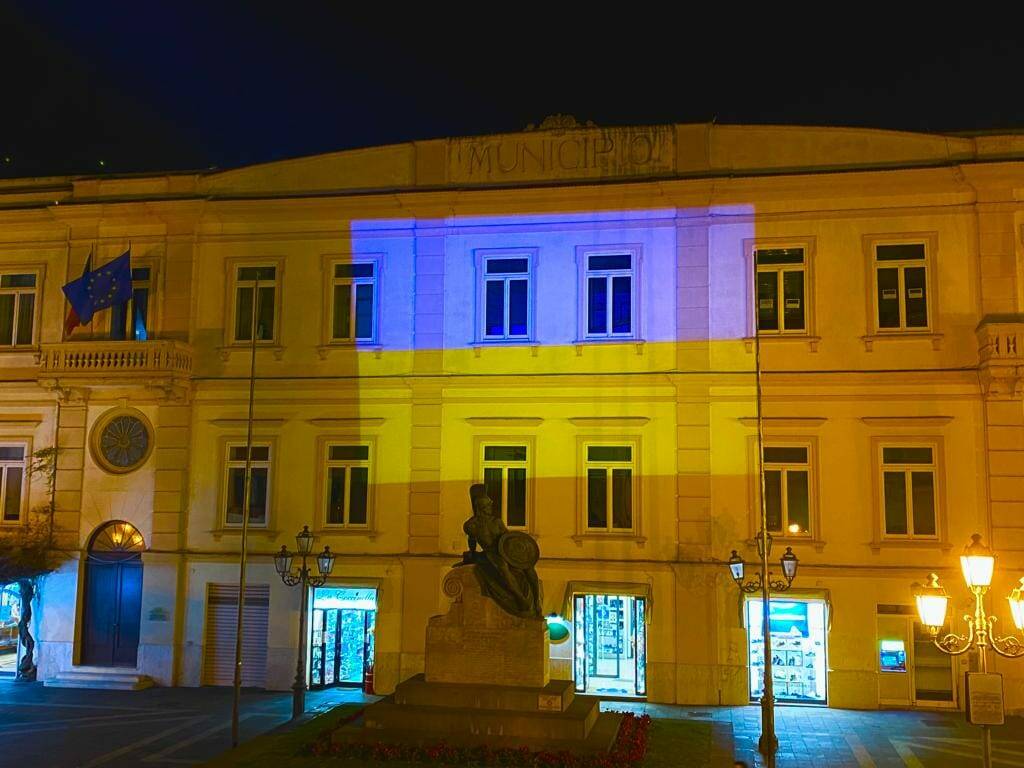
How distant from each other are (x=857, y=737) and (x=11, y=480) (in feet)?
71.7

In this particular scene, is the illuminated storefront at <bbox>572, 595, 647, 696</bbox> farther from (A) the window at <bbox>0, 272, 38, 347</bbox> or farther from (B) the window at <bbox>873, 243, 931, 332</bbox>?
(A) the window at <bbox>0, 272, 38, 347</bbox>

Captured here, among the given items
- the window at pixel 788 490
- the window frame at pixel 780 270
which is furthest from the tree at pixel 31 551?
the window frame at pixel 780 270

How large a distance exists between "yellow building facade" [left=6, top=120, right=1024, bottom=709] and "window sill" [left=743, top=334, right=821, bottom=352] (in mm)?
75

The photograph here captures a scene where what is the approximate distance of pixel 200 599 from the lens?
80.9 feet

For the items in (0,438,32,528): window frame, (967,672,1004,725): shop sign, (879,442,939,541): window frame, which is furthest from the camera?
(0,438,32,528): window frame

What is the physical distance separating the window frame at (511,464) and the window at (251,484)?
5567mm

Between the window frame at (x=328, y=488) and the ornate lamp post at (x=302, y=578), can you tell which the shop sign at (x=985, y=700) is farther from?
the window frame at (x=328, y=488)

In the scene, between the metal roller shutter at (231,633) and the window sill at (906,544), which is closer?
the window sill at (906,544)

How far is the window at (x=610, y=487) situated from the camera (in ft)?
77.1

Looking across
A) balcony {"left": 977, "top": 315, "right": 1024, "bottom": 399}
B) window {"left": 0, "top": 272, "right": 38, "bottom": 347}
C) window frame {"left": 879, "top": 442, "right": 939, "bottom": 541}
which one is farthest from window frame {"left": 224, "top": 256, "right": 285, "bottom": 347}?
balcony {"left": 977, "top": 315, "right": 1024, "bottom": 399}

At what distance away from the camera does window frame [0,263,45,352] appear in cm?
2630

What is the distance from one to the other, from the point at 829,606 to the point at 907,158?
10759mm

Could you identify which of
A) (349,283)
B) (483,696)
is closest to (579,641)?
(483,696)

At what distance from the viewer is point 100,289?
25.0 metres
